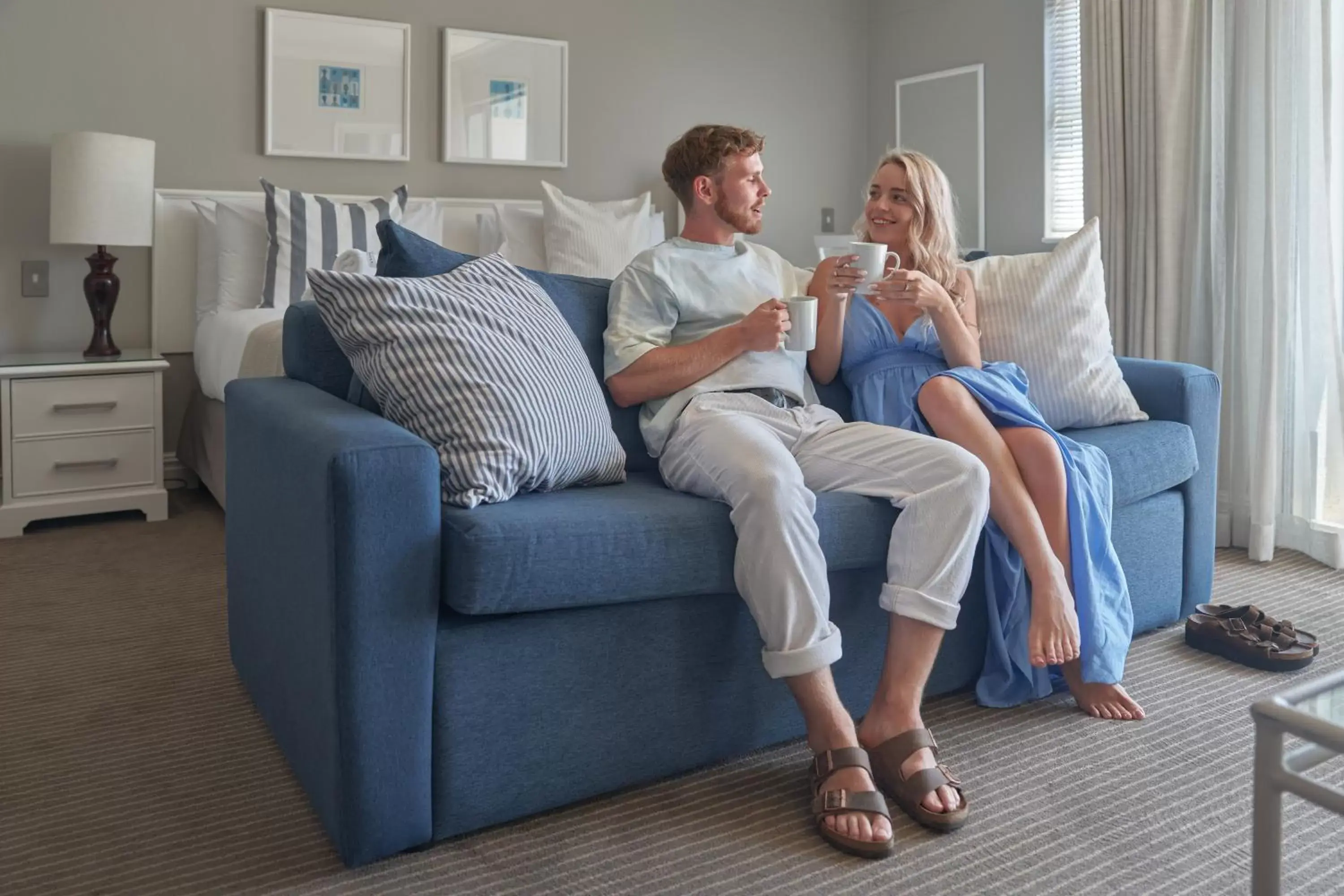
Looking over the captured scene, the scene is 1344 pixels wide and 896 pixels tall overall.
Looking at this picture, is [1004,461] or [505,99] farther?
[505,99]

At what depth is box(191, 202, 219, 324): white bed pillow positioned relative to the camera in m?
3.97

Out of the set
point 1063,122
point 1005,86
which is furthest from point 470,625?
point 1005,86

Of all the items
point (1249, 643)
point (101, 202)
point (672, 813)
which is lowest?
point (672, 813)

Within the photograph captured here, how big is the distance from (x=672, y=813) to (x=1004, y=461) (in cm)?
88

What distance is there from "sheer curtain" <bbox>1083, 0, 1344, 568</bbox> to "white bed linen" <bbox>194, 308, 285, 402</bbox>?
2746 mm

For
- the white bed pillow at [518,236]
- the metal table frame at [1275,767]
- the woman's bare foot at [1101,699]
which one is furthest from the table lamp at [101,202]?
the metal table frame at [1275,767]

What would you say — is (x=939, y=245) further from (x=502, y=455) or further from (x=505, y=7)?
(x=505, y=7)

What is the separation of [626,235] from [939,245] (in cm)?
216

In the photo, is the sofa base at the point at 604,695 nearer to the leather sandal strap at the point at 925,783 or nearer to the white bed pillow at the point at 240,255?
the leather sandal strap at the point at 925,783

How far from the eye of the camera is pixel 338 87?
4.28 m

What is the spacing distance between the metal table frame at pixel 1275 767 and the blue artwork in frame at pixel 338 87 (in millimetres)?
4004

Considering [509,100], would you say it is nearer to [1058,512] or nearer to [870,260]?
[870,260]

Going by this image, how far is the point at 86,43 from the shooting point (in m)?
3.86

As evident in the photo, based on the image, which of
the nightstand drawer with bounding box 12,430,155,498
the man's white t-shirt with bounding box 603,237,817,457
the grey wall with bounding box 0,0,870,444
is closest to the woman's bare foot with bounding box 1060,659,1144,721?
the man's white t-shirt with bounding box 603,237,817,457
